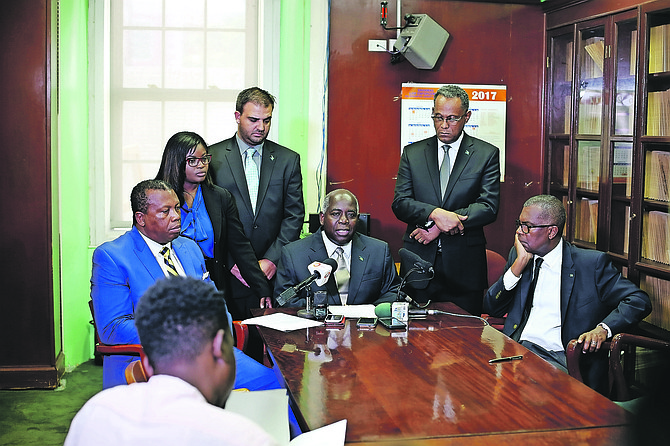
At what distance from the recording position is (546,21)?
5.66 metres

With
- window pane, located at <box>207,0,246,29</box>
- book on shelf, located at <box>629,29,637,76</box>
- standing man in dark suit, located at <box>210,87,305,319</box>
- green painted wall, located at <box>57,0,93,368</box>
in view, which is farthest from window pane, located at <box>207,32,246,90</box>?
book on shelf, located at <box>629,29,637,76</box>

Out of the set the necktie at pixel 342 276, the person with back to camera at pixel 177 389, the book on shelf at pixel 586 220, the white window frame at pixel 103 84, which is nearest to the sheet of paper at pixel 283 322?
the necktie at pixel 342 276

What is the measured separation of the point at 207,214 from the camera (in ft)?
12.9

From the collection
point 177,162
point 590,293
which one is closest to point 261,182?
point 177,162

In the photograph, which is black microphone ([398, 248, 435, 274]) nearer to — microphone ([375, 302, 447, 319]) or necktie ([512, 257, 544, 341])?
microphone ([375, 302, 447, 319])

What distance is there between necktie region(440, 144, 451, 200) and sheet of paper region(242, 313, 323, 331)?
145 centimetres

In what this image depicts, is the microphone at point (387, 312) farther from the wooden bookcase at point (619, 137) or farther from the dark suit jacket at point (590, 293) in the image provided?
the wooden bookcase at point (619, 137)

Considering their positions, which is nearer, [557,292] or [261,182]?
[557,292]

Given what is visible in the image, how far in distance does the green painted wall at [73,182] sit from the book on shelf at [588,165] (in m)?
3.49

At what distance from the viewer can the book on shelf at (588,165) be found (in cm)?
508

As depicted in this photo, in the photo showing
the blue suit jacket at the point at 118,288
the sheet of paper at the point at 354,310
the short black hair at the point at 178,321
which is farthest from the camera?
the sheet of paper at the point at 354,310

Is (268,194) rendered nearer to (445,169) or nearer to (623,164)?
(445,169)

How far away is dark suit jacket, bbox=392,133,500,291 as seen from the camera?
4285 mm

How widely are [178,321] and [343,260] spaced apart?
234 cm
